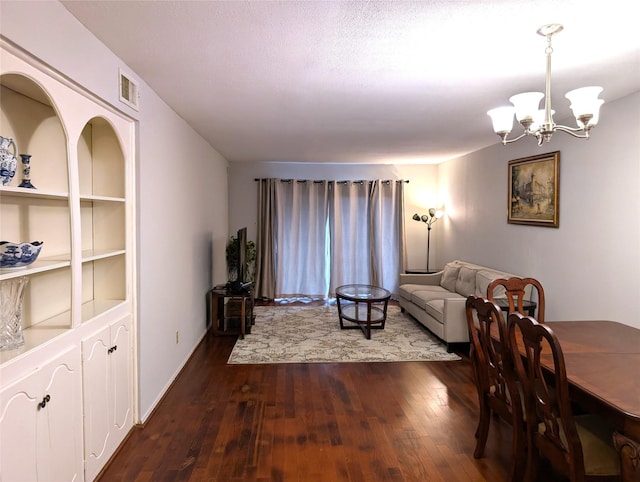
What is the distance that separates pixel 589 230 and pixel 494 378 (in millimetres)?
2032

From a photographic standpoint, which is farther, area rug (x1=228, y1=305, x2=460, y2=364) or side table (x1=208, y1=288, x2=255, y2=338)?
side table (x1=208, y1=288, x2=255, y2=338)

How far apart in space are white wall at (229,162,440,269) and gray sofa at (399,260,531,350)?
1.38m

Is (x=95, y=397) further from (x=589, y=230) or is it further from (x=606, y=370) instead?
(x=589, y=230)

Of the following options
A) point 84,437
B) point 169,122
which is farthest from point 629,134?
point 84,437

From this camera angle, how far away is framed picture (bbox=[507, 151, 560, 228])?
3.79 meters

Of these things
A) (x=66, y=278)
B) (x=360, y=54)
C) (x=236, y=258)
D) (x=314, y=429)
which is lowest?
(x=314, y=429)

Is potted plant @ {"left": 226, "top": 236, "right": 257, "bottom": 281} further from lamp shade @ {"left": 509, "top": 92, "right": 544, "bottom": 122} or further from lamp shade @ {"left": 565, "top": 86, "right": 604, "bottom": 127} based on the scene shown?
lamp shade @ {"left": 565, "top": 86, "right": 604, "bottom": 127}

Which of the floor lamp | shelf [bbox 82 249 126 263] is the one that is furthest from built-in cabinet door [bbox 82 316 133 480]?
the floor lamp

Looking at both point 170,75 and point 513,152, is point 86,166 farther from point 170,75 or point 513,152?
point 513,152

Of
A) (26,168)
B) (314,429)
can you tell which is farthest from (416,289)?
(26,168)

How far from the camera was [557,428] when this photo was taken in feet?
5.52

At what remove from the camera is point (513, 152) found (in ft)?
14.9

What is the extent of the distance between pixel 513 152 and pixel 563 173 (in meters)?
0.93

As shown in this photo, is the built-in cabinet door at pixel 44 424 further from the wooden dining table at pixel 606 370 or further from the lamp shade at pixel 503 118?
the lamp shade at pixel 503 118
